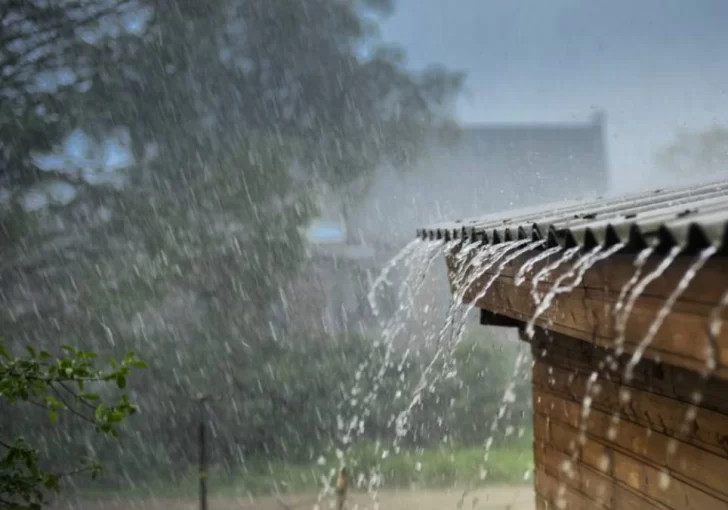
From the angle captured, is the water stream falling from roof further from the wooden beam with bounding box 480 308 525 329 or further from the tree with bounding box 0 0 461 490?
the tree with bounding box 0 0 461 490

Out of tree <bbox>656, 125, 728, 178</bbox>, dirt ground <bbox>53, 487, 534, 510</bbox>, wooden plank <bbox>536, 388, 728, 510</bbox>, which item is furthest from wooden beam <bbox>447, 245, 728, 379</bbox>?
tree <bbox>656, 125, 728, 178</bbox>

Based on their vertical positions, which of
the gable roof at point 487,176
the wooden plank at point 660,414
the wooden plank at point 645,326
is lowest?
the wooden plank at point 660,414

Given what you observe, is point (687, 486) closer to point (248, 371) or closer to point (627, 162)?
point (248, 371)

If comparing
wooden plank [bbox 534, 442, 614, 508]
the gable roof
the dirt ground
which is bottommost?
the dirt ground

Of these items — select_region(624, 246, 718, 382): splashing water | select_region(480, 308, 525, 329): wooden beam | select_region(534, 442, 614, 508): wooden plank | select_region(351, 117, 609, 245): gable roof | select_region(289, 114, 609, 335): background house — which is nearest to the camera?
select_region(624, 246, 718, 382): splashing water

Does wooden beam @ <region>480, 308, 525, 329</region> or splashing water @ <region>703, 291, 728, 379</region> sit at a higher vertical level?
splashing water @ <region>703, 291, 728, 379</region>

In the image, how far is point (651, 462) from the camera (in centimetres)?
Result: 154

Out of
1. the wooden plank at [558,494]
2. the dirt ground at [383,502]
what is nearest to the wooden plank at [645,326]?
the wooden plank at [558,494]

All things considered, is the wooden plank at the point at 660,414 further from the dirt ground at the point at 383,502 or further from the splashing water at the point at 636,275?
the dirt ground at the point at 383,502

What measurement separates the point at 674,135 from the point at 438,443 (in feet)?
27.7

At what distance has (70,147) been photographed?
9.59 m

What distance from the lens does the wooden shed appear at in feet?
3.32

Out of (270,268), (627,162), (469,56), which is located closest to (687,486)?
(270,268)

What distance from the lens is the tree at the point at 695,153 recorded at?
1345cm
